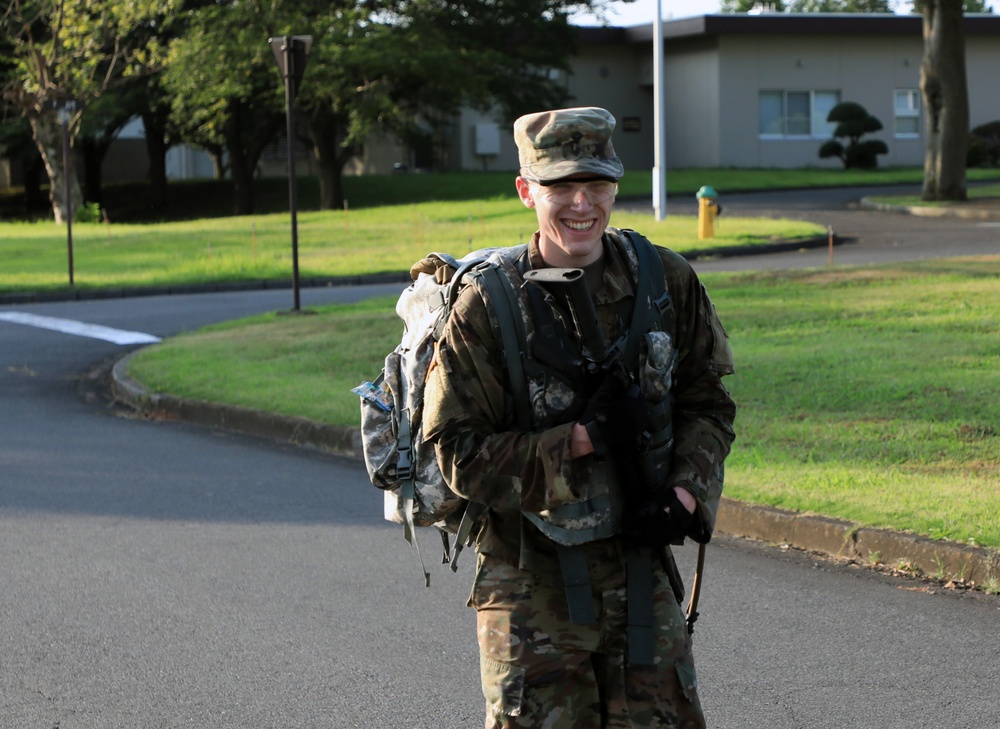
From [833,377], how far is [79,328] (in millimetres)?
10139

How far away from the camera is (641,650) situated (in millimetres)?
2934

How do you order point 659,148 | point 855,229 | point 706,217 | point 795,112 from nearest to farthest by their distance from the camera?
point 706,217 < point 855,229 < point 659,148 < point 795,112

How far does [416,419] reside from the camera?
3.12 meters

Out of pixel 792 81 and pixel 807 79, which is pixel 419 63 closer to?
pixel 792 81

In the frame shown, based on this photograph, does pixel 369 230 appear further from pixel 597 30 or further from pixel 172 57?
pixel 597 30

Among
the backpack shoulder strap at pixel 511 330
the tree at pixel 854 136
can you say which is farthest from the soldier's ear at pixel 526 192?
the tree at pixel 854 136

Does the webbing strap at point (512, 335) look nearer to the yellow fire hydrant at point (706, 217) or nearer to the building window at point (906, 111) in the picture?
the yellow fire hydrant at point (706, 217)

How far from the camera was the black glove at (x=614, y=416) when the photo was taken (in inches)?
111

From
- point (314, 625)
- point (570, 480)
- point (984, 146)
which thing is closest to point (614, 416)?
point (570, 480)

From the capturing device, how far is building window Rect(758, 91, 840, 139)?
48125 millimetres

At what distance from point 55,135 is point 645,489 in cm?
3889

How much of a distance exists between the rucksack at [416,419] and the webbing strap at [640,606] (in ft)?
1.24

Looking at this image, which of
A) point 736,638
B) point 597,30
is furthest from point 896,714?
point 597,30

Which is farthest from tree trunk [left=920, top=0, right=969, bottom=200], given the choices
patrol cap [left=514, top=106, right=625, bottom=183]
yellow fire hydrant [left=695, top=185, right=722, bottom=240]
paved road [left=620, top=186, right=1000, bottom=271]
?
patrol cap [left=514, top=106, right=625, bottom=183]
